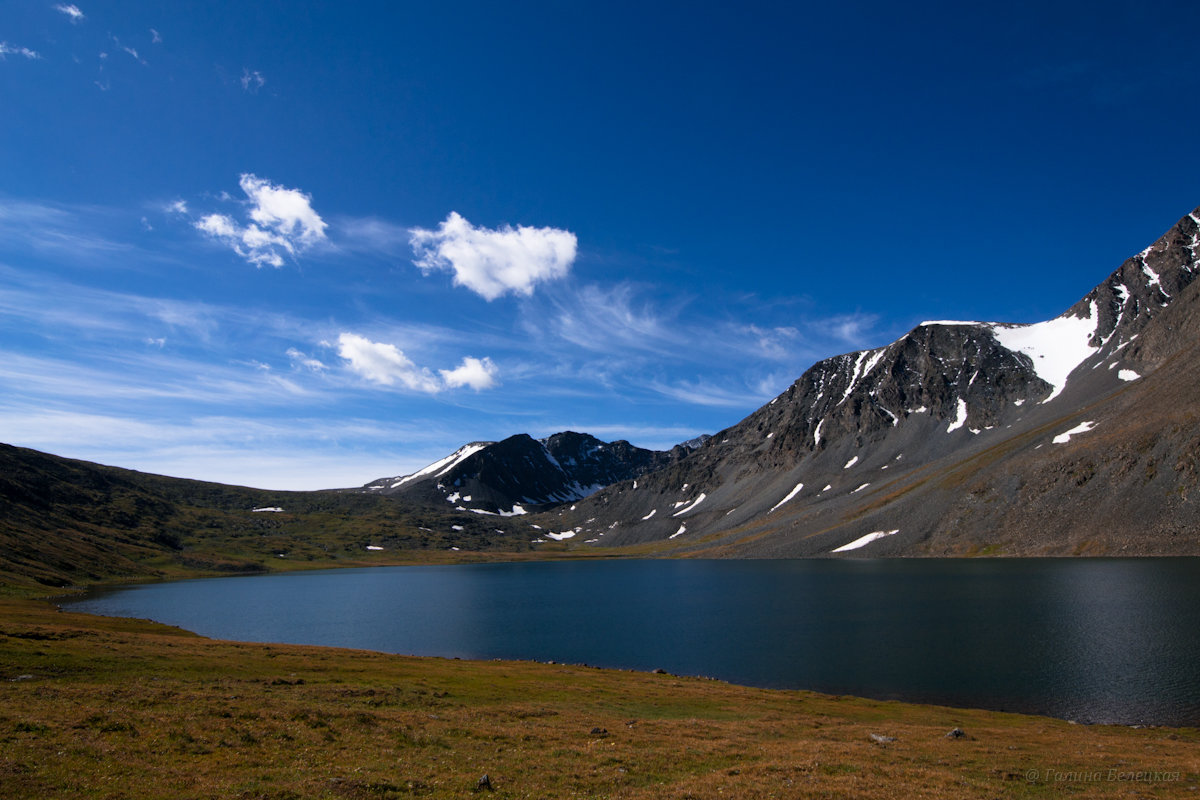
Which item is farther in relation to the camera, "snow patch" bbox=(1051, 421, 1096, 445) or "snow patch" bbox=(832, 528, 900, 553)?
"snow patch" bbox=(832, 528, 900, 553)

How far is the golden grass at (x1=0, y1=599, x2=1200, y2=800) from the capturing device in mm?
18109

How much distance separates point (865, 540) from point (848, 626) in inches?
4644

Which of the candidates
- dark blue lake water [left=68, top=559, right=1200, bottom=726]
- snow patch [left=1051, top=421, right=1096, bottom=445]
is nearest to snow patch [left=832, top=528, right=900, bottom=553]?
dark blue lake water [left=68, top=559, right=1200, bottom=726]

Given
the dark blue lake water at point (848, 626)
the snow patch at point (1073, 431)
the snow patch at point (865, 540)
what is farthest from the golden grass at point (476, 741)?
the snow patch at point (1073, 431)

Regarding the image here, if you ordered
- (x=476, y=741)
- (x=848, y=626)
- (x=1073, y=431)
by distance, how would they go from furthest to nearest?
(x=1073, y=431), (x=848, y=626), (x=476, y=741)

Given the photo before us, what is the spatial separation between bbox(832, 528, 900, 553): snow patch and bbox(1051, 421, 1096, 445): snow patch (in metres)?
49.9

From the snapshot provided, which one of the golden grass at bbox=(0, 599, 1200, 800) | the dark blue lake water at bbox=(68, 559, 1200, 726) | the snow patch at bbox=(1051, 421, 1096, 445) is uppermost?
the snow patch at bbox=(1051, 421, 1096, 445)

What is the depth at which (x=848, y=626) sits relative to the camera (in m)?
71.7

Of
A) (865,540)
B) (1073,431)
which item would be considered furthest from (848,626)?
(1073,431)

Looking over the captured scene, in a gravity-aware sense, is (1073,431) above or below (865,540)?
above

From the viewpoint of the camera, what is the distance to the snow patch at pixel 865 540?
17575cm

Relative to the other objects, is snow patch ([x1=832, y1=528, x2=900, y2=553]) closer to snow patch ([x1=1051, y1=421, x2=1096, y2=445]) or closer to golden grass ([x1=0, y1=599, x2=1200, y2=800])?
snow patch ([x1=1051, y1=421, x2=1096, y2=445])

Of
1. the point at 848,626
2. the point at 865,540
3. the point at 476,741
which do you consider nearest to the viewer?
the point at 476,741

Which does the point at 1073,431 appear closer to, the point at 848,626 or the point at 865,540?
the point at 865,540
